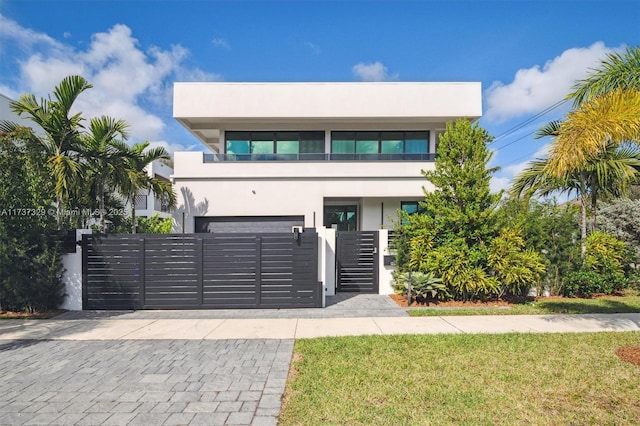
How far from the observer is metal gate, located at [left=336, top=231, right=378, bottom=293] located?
971cm

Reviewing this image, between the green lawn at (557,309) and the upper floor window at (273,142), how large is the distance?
9.18 meters

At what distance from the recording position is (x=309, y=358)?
4.66 m

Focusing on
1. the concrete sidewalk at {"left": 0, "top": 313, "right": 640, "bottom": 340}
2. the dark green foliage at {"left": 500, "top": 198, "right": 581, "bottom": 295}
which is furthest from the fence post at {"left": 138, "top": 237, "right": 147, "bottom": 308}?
the dark green foliage at {"left": 500, "top": 198, "right": 581, "bottom": 295}

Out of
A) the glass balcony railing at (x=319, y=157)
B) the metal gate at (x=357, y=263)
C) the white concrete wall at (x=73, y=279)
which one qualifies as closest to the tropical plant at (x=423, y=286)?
the metal gate at (x=357, y=263)

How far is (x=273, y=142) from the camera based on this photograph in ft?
46.8

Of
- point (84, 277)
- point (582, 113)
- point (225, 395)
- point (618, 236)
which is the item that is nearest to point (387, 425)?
point (225, 395)

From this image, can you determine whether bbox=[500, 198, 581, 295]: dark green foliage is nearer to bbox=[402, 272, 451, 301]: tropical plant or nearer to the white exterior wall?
bbox=[402, 272, 451, 301]: tropical plant

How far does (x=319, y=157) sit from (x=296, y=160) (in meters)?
1.02

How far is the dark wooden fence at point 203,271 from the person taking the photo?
774 centimetres

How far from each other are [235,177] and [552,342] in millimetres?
11379

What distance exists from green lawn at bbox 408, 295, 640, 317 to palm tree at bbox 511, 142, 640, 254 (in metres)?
1.95

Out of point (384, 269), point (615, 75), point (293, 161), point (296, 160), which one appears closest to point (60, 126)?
point (293, 161)

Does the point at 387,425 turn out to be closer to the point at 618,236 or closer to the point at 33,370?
the point at 33,370

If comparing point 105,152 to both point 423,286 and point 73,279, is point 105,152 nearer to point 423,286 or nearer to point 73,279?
point 73,279
